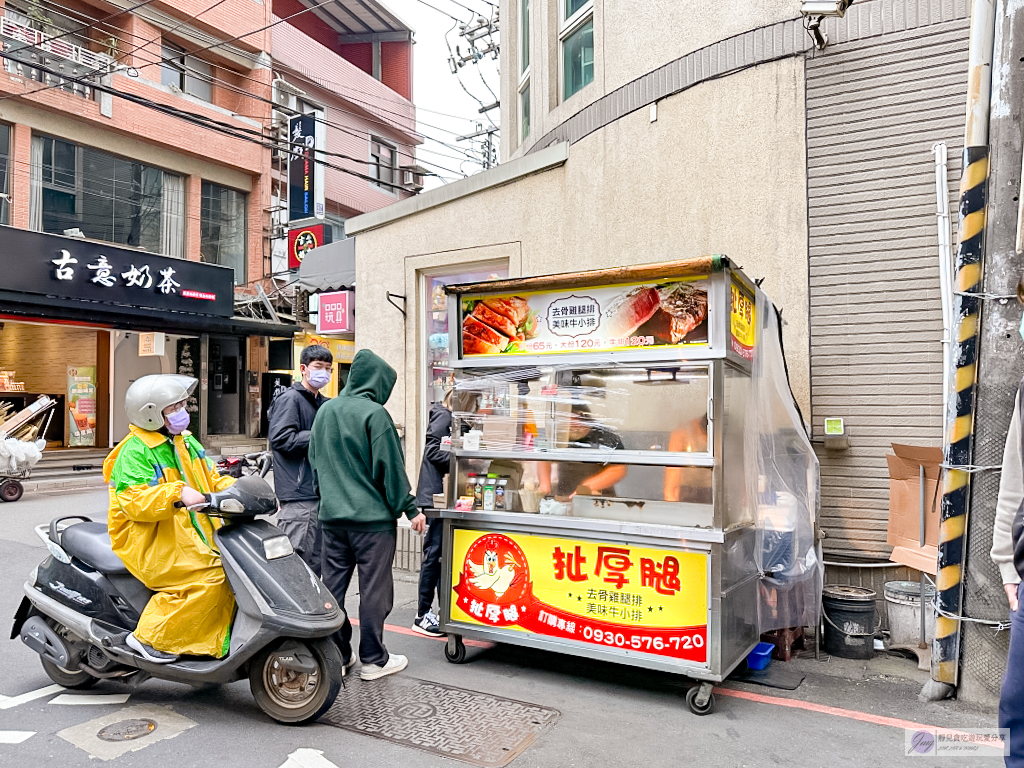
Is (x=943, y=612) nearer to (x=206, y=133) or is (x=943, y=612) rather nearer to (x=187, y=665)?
(x=187, y=665)

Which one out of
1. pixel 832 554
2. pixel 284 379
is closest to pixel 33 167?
pixel 284 379

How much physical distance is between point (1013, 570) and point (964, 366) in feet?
6.53

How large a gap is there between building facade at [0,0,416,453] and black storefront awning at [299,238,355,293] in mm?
2675

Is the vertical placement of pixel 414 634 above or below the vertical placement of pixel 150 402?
below

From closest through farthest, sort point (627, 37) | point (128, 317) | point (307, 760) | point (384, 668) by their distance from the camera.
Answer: point (307, 760) < point (384, 668) < point (627, 37) < point (128, 317)

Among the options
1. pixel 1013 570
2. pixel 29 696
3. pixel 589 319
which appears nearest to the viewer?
pixel 1013 570

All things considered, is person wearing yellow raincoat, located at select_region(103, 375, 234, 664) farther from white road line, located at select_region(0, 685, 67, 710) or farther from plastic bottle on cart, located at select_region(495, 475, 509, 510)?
plastic bottle on cart, located at select_region(495, 475, 509, 510)

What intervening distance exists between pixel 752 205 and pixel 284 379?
16958 mm

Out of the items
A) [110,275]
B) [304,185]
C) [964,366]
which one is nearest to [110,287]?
[110,275]

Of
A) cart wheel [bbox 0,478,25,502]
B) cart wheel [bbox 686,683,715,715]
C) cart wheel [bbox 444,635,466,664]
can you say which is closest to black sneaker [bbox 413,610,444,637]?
cart wheel [bbox 444,635,466,664]

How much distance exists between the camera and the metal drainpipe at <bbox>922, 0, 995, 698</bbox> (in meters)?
4.21

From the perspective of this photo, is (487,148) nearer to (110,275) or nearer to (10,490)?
(110,275)

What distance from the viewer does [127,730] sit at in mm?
3721

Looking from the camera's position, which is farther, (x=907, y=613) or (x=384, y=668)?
(x=907, y=613)
